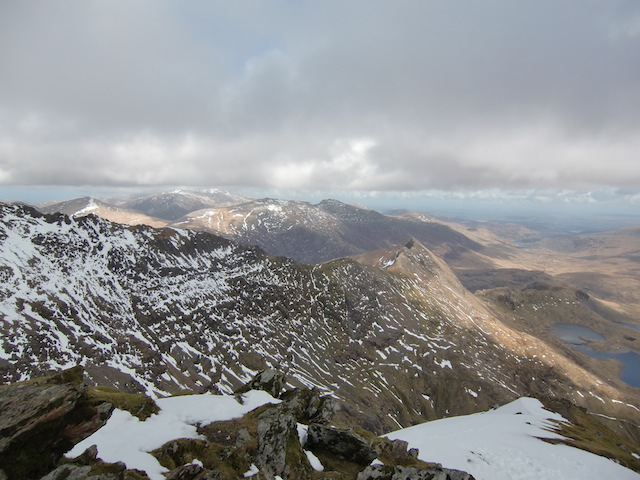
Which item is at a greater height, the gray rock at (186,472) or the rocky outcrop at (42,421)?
the rocky outcrop at (42,421)

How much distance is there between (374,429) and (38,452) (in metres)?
139

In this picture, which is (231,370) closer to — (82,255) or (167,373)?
(167,373)

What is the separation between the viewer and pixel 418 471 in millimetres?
28797

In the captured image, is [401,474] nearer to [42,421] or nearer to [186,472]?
[186,472]

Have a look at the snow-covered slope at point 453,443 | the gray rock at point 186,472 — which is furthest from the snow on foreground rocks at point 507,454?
the gray rock at point 186,472

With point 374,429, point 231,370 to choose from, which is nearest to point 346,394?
point 374,429

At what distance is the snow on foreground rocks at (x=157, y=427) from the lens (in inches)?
922

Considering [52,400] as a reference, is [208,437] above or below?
below

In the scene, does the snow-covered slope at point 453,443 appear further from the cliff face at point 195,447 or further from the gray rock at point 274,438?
the gray rock at point 274,438

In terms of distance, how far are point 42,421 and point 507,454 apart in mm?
55076

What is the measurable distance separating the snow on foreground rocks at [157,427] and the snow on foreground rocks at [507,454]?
2738 cm

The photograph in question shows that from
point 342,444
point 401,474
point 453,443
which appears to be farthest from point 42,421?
point 453,443

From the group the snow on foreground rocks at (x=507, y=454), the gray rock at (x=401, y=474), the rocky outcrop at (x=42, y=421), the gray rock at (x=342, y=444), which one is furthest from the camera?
the snow on foreground rocks at (x=507, y=454)

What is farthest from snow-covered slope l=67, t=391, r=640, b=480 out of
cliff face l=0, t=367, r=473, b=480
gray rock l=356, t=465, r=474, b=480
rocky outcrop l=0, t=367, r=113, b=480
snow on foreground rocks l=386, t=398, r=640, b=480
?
gray rock l=356, t=465, r=474, b=480
